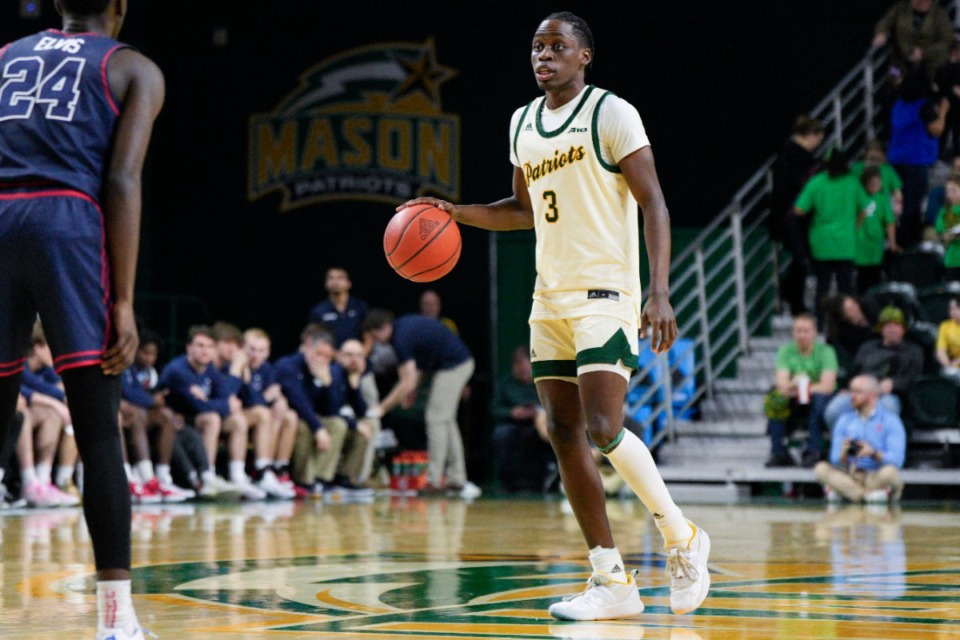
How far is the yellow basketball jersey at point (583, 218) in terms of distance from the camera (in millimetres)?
5043

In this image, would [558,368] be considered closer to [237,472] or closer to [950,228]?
[237,472]

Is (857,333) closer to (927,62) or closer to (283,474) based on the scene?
(927,62)

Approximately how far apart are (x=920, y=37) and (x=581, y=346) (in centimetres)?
1039

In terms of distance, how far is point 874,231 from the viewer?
13938 mm

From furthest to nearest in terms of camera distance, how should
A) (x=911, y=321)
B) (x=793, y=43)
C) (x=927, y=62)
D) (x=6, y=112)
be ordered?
1. (x=793, y=43)
2. (x=927, y=62)
3. (x=911, y=321)
4. (x=6, y=112)

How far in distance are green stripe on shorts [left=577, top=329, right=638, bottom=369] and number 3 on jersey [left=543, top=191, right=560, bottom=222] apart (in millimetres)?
466

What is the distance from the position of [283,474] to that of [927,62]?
23.0ft

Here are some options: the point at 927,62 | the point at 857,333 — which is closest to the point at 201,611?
the point at 857,333

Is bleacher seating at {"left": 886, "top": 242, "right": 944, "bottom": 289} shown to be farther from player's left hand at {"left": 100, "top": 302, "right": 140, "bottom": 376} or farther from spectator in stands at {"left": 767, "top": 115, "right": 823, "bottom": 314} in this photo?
player's left hand at {"left": 100, "top": 302, "right": 140, "bottom": 376}

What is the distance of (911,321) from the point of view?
43.5ft

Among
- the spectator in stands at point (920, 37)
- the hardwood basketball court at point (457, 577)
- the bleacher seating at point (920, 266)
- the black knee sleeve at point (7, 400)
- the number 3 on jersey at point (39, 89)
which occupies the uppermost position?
the spectator in stands at point (920, 37)

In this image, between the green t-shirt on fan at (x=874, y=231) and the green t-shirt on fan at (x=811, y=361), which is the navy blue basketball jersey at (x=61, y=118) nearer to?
the green t-shirt on fan at (x=811, y=361)

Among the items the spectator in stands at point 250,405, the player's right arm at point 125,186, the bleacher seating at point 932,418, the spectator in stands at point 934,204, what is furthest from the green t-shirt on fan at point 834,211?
the player's right arm at point 125,186

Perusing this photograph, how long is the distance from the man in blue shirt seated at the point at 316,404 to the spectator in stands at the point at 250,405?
36 centimetres
